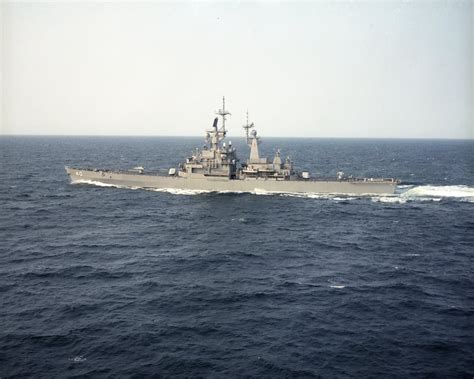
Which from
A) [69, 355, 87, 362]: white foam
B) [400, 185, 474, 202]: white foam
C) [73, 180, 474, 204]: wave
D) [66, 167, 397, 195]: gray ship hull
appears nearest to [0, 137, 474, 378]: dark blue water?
[69, 355, 87, 362]: white foam

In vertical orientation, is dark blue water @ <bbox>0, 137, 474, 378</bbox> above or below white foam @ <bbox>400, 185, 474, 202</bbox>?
below

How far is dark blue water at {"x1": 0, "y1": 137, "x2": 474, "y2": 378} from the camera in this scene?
81.9ft

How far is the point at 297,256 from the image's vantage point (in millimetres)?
44156

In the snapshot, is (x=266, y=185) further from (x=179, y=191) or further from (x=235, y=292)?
(x=235, y=292)

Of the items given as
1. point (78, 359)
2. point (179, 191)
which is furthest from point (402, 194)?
point (78, 359)

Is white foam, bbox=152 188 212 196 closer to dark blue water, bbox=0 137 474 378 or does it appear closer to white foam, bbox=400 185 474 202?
dark blue water, bbox=0 137 474 378

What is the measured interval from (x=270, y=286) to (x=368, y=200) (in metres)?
42.6

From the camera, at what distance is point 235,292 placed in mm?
34438

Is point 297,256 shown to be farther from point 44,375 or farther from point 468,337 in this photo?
point 44,375

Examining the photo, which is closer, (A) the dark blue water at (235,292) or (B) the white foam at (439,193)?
(A) the dark blue water at (235,292)

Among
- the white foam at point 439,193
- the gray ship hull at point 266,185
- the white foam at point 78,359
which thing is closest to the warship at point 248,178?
the gray ship hull at point 266,185

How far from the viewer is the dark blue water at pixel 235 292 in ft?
81.9

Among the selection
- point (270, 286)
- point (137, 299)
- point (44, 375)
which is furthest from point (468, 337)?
point (44, 375)

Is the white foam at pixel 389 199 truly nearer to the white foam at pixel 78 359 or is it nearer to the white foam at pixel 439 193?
the white foam at pixel 439 193
